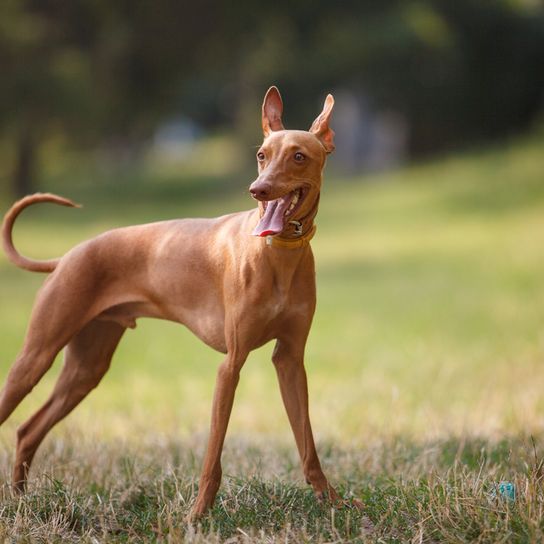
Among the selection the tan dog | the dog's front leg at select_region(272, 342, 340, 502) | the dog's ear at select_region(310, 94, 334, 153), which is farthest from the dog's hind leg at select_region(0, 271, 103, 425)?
the dog's ear at select_region(310, 94, 334, 153)

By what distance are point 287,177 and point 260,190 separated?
18 cm

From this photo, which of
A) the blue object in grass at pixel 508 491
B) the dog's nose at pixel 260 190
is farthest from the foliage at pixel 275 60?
the blue object in grass at pixel 508 491

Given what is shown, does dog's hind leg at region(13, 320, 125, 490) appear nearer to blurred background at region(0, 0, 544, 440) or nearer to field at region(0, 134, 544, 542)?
field at region(0, 134, 544, 542)

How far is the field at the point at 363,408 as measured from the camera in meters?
4.28

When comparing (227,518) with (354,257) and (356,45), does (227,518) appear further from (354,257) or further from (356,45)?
(356,45)

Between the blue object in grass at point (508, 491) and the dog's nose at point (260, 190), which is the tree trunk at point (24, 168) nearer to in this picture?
the dog's nose at point (260, 190)

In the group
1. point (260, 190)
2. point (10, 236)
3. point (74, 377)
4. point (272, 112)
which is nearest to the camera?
point (260, 190)

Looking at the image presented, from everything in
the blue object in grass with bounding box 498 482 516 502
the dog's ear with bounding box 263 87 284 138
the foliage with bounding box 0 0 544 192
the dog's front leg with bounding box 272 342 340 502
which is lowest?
the blue object in grass with bounding box 498 482 516 502

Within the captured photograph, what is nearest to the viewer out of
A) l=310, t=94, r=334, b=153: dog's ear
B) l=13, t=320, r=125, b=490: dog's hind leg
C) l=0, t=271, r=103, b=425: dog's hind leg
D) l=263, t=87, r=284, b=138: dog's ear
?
l=310, t=94, r=334, b=153: dog's ear

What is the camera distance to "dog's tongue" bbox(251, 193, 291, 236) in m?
3.92

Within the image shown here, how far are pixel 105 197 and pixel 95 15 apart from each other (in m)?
10.3

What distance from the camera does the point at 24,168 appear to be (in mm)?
29906

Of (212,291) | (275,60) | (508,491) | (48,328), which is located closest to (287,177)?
(212,291)

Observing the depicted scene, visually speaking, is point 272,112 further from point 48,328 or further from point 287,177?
point 48,328
